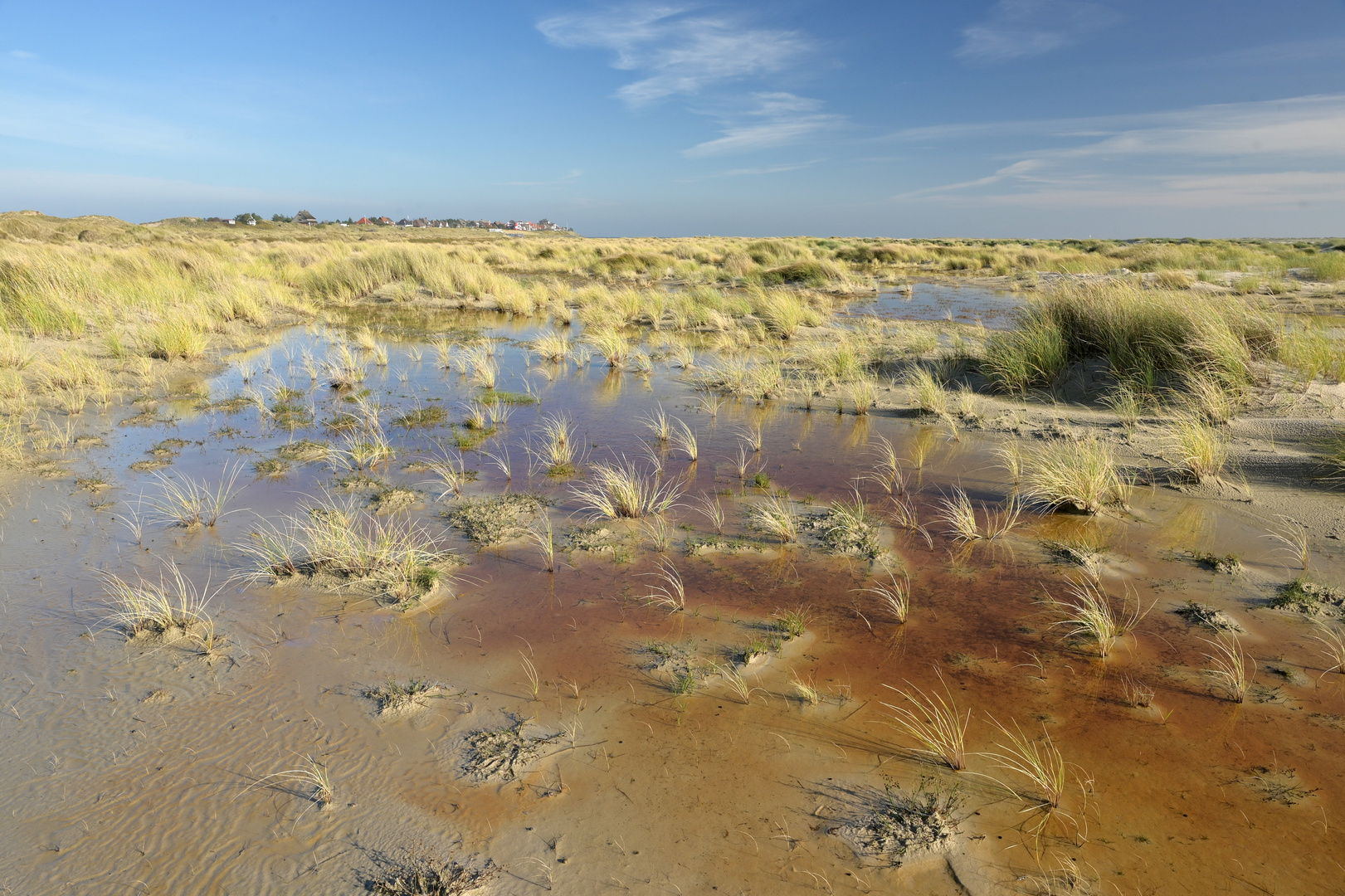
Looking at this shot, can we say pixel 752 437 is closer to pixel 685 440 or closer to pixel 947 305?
pixel 685 440

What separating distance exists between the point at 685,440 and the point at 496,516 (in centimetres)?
265

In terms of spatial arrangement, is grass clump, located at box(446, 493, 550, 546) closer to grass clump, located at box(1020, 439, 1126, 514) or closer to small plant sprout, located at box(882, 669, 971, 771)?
small plant sprout, located at box(882, 669, 971, 771)

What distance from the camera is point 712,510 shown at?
5.66 m

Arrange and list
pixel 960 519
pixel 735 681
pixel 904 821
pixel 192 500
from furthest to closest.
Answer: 1. pixel 192 500
2. pixel 960 519
3. pixel 735 681
4. pixel 904 821

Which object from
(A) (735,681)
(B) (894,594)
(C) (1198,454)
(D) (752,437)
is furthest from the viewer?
(D) (752,437)

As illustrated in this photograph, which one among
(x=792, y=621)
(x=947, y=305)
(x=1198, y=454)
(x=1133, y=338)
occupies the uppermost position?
(x=947, y=305)

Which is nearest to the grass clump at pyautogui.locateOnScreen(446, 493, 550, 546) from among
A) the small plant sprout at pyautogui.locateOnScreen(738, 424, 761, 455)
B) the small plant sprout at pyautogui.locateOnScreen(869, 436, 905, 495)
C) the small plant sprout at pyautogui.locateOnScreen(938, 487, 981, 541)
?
the small plant sprout at pyautogui.locateOnScreen(738, 424, 761, 455)

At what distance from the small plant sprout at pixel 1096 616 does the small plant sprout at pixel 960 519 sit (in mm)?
821

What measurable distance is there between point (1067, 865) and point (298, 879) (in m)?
2.77

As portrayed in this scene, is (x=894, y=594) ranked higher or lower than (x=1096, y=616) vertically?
lower

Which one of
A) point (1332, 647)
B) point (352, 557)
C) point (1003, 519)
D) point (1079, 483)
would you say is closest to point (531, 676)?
point (352, 557)

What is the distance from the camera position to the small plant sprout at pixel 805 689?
3318 millimetres

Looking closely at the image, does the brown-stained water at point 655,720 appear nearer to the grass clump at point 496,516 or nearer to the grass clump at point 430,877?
the grass clump at point 430,877

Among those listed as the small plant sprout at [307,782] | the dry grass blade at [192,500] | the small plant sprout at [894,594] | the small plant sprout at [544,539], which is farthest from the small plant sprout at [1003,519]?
the dry grass blade at [192,500]
